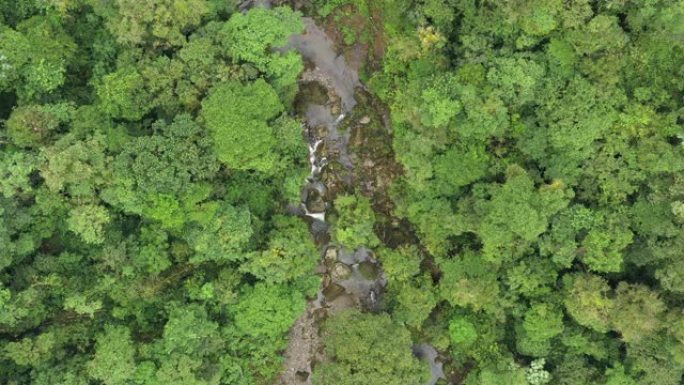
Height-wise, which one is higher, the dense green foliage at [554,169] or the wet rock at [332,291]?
the dense green foliage at [554,169]

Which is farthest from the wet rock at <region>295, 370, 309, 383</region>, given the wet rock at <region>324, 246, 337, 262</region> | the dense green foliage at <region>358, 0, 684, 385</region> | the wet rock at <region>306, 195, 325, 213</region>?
the wet rock at <region>306, 195, 325, 213</region>

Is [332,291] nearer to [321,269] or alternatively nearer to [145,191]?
[321,269]

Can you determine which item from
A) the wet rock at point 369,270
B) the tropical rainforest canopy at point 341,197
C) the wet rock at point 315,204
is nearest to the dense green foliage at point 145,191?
the tropical rainforest canopy at point 341,197

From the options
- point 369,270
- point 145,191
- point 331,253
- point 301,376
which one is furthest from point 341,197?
point 301,376

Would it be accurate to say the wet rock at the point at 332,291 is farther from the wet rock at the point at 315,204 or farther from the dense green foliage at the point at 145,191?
the wet rock at the point at 315,204

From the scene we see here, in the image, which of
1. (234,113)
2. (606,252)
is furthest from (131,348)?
(606,252)
